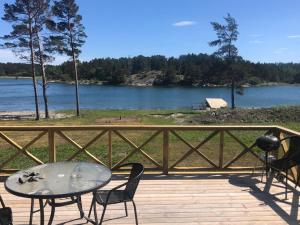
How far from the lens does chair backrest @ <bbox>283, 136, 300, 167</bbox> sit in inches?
226

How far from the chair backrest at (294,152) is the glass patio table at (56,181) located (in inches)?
121

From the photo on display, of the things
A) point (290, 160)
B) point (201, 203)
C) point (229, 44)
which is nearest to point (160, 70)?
point (229, 44)

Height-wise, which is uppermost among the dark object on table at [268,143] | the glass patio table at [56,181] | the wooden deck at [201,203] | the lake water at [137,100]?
the glass patio table at [56,181]

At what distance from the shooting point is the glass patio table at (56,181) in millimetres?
3572

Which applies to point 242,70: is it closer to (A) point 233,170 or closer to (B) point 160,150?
(B) point 160,150

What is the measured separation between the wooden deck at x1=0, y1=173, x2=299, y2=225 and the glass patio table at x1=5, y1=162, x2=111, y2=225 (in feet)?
2.31

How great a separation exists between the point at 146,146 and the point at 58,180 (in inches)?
364

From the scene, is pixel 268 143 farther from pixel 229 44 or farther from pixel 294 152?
pixel 229 44

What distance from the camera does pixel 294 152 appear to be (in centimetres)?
595

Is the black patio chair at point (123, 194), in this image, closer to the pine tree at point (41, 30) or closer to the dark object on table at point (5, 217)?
the dark object on table at point (5, 217)

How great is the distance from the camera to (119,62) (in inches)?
5143

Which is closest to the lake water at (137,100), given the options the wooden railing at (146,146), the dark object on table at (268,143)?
the wooden railing at (146,146)

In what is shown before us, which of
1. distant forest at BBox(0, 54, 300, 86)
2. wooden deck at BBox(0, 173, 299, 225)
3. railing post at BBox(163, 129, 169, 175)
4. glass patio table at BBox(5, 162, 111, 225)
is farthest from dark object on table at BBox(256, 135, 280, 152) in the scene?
distant forest at BBox(0, 54, 300, 86)

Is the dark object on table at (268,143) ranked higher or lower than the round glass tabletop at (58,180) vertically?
lower
